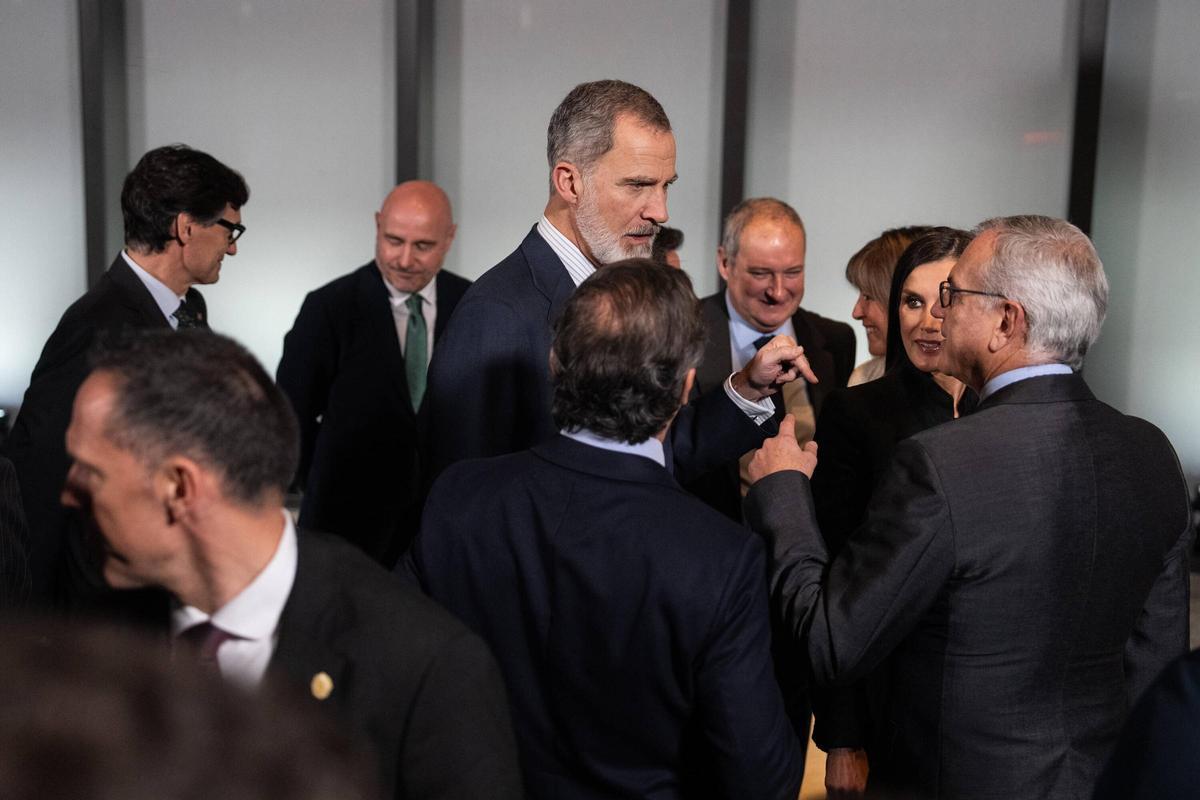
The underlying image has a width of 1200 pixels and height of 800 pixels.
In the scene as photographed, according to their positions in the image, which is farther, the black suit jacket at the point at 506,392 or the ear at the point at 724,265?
the ear at the point at 724,265

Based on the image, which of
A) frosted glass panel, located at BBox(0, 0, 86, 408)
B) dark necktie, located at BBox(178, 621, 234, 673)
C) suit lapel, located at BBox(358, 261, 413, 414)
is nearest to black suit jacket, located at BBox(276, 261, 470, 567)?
suit lapel, located at BBox(358, 261, 413, 414)

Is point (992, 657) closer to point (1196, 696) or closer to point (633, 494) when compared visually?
point (633, 494)

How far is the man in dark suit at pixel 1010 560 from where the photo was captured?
1670mm

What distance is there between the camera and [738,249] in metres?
3.45

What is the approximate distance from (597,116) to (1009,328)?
86 cm

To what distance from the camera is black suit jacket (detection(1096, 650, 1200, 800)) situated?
828mm

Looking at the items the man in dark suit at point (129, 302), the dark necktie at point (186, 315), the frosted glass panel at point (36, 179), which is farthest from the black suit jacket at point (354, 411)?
the frosted glass panel at point (36, 179)

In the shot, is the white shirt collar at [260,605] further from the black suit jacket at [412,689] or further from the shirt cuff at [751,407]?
the shirt cuff at [751,407]

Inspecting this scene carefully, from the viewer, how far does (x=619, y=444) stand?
1.65 metres

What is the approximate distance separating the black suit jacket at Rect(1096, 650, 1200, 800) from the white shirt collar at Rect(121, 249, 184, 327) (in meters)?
2.63

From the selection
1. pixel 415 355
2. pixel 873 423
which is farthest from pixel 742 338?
pixel 415 355

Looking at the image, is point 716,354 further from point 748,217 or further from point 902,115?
point 902,115

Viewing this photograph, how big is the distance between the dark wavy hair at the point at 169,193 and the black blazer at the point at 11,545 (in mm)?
1325

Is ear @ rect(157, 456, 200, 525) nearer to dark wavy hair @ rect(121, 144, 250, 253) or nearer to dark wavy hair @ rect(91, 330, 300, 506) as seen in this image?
dark wavy hair @ rect(91, 330, 300, 506)
